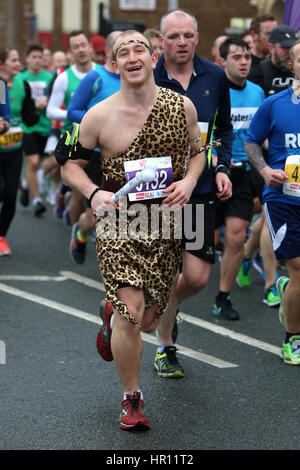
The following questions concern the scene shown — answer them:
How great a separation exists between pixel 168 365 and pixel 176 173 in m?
1.37

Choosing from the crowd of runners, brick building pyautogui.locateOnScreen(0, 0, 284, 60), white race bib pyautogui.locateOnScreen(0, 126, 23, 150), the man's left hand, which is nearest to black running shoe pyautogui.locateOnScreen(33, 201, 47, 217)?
white race bib pyautogui.locateOnScreen(0, 126, 23, 150)

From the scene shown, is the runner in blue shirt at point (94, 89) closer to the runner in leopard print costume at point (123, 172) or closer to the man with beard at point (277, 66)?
the man with beard at point (277, 66)

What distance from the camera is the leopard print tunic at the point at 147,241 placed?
4.58 m

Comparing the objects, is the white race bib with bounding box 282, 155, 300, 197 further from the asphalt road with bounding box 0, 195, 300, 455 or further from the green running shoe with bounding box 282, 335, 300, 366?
the asphalt road with bounding box 0, 195, 300, 455

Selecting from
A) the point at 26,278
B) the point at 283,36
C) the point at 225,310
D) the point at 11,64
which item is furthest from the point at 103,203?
the point at 11,64

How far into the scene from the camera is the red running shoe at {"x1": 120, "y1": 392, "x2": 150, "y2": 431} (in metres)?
4.61

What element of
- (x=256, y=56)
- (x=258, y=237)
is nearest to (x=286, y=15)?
(x=256, y=56)

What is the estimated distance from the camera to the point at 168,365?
220 inches

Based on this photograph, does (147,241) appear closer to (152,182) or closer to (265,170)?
(152,182)

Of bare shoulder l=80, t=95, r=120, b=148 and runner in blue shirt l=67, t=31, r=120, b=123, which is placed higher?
bare shoulder l=80, t=95, r=120, b=148

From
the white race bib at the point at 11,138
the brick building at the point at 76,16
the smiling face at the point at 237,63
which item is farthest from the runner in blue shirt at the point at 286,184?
→ the brick building at the point at 76,16

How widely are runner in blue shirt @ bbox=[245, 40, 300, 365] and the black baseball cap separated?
204 cm

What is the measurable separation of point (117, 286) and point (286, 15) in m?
4.91

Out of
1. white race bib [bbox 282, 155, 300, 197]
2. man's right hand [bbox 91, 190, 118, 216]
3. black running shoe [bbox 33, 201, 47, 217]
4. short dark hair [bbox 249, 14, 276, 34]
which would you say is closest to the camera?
man's right hand [bbox 91, 190, 118, 216]
